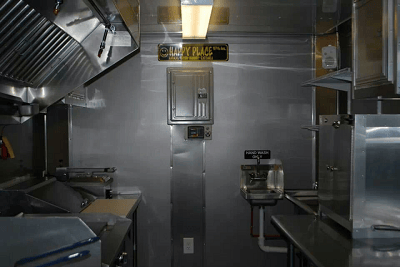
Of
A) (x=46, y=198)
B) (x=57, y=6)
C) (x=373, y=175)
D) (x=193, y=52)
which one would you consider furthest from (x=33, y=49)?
(x=373, y=175)

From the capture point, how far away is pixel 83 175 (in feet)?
12.5

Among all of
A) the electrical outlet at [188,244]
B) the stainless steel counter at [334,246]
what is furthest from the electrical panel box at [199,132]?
the stainless steel counter at [334,246]

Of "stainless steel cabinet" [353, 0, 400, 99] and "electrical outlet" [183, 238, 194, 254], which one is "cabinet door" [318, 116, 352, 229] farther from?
"electrical outlet" [183, 238, 194, 254]

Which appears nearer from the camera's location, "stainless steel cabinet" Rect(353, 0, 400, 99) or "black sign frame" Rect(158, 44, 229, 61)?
"stainless steel cabinet" Rect(353, 0, 400, 99)

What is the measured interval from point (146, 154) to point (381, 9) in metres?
2.70

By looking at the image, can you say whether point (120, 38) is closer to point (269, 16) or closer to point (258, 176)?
point (269, 16)

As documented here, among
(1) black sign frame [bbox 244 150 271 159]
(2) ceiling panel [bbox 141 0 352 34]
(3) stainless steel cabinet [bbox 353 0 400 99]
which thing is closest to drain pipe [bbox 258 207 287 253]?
(1) black sign frame [bbox 244 150 271 159]

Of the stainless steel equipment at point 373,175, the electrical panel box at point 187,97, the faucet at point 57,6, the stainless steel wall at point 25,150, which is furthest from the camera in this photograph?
the electrical panel box at point 187,97

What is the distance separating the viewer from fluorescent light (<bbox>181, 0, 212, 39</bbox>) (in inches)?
104

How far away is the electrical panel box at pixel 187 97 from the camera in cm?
389

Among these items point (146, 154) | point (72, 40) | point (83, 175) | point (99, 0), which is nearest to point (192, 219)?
point (146, 154)

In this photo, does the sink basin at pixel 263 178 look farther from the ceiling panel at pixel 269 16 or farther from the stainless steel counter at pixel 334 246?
the ceiling panel at pixel 269 16

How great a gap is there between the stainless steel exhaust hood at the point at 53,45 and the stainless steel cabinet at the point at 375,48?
1633 millimetres

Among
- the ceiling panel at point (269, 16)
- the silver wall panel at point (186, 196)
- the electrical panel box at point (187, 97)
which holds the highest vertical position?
the ceiling panel at point (269, 16)
